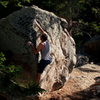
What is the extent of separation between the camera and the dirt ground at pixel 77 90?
1152cm

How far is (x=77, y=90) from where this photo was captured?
12.5m

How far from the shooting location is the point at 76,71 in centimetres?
1580

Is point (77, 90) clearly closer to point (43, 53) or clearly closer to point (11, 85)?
point (43, 53)

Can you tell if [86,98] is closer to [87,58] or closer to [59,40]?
[59,40]

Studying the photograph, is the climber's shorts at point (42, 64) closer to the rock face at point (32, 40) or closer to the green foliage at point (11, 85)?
the rock face at point (32, 40)

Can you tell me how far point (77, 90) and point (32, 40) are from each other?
11.4 feet

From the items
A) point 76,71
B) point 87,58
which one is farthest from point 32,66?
point 87,58

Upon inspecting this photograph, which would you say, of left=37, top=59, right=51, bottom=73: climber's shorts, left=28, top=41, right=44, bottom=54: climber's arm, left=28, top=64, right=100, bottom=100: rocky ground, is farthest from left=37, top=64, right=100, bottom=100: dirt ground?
left=28, top=41, right=44, bottom=54: climber's arm

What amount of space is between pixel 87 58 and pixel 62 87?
305 inches

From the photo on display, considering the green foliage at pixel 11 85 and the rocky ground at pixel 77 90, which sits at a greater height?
the green foliage at pixel 11 85

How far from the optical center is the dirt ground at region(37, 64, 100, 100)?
11.5m

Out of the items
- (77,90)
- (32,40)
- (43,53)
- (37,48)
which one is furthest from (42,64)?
(77,90)

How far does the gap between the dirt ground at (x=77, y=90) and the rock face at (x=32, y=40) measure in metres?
0.35

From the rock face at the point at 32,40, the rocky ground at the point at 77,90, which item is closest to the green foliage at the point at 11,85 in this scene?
the rock face at the point at 32,40
